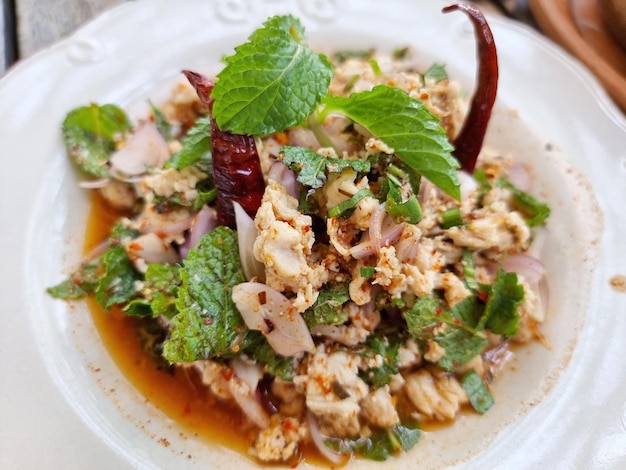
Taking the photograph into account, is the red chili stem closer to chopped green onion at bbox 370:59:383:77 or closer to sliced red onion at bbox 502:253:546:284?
chopped green onion at bbox 370:59:383:77

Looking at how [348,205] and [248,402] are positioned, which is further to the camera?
[248,402]

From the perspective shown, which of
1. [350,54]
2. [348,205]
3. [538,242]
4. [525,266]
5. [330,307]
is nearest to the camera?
[348,205]

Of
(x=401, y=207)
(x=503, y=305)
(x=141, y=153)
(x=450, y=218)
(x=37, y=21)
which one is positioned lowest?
(x=37, y=21)

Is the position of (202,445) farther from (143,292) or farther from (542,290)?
(542,290)

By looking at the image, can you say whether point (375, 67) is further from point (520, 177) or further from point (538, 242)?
point (538, 242)

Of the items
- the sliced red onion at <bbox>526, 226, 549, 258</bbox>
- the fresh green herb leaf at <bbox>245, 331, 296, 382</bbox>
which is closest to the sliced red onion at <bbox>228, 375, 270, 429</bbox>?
the fresh green herb leaf at <bbox>245, 331, 296, 382</bbox>

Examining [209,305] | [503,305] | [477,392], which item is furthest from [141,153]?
[477,392]
